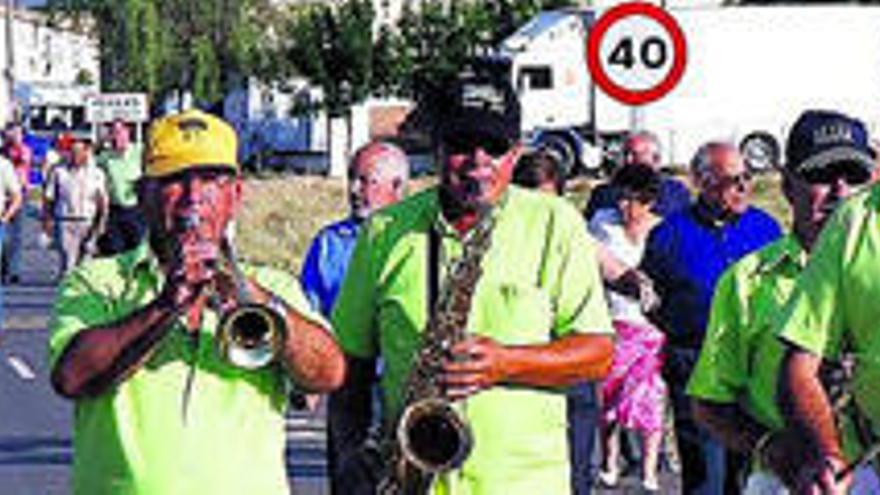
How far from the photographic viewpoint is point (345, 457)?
271 inches

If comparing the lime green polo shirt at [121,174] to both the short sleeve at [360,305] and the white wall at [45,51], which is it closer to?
the short sleeve at [360,305]

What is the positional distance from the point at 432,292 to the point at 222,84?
7810 cm

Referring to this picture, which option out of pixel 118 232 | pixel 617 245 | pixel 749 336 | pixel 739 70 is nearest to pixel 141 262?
pixel 749 336

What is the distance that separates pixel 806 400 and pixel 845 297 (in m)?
0.23

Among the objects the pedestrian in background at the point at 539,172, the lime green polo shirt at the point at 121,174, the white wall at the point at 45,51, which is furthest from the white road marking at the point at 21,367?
the white wall at the point at 45,51

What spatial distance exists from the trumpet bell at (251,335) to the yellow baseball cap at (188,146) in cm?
35

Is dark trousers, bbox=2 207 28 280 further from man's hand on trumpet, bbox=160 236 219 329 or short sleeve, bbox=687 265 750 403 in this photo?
man's hand on trumpet, bbox=160 236 219 329

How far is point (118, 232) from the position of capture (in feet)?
67.9

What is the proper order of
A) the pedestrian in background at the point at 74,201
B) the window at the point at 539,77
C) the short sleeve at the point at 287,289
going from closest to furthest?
the short sleeve at the point at 287,289
the pedestrian in background at the point at 74,201
the window at the point at 539,77

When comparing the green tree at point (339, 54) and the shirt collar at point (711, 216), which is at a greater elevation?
the green tree at point (339, 54)

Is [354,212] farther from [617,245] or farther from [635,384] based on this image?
[635,384]

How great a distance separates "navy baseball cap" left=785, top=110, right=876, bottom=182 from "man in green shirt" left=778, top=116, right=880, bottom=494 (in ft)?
2.52

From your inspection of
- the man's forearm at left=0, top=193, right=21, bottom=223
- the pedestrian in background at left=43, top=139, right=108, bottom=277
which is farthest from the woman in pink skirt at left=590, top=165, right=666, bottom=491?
the pedestrian in background at left=43, top=139, right=108, bottom=277

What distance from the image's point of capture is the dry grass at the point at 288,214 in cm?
3192
